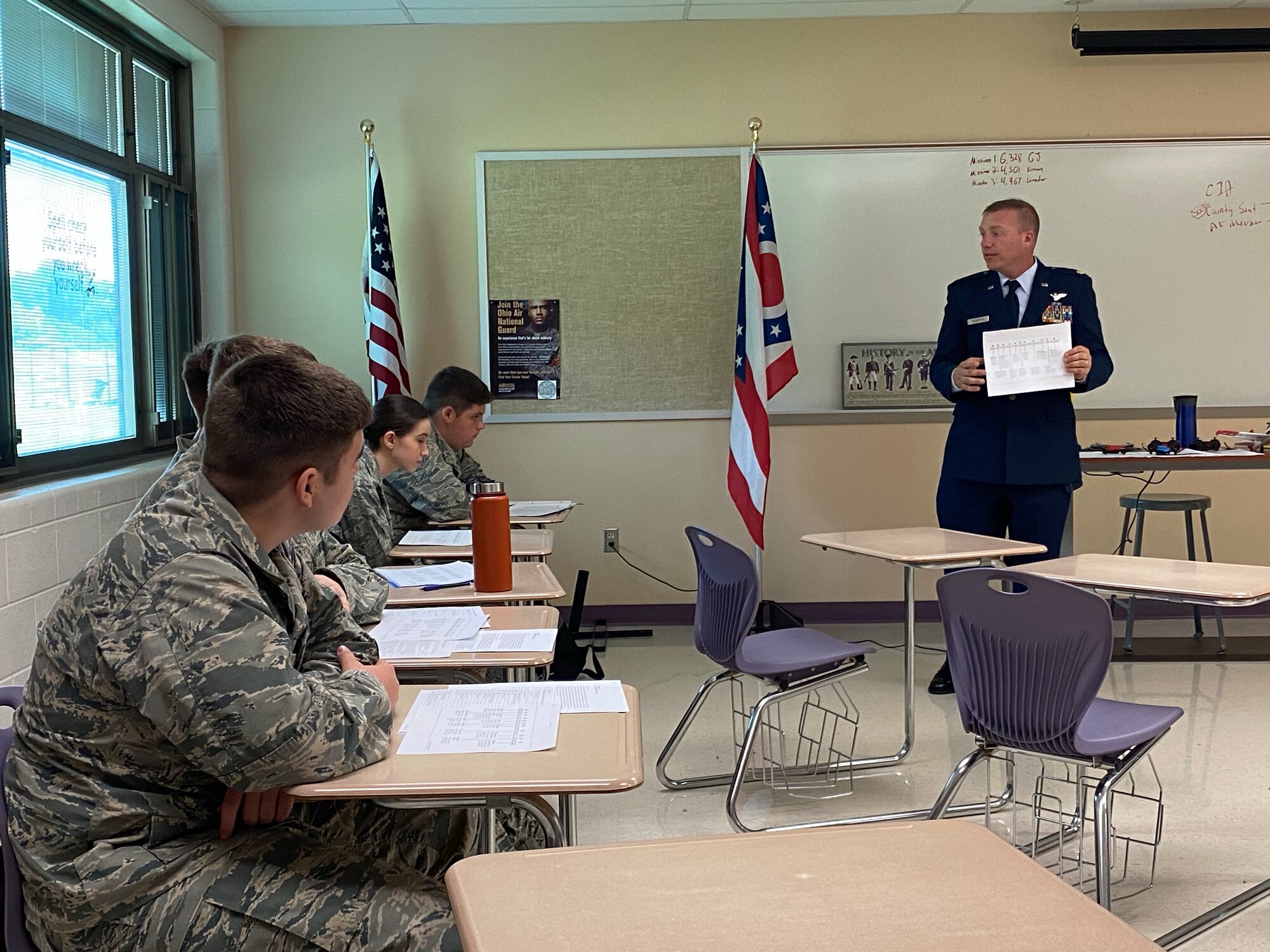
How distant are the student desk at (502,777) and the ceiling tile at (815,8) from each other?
4.36 meters

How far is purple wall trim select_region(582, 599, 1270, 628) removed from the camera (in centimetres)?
549

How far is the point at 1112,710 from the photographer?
8.18ft

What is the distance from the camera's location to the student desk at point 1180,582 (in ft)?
7.69

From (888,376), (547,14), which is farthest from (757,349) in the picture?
(547,14)

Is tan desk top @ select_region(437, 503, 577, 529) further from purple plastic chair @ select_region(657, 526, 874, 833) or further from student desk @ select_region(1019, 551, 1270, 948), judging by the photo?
student desk @ select_region(1019, 551, 1270, 948)

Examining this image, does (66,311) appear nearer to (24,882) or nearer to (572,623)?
(572,623)

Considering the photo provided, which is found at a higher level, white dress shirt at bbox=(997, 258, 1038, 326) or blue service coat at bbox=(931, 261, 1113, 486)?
white dress shirt at bbox=(997, 258, 1038, 326)

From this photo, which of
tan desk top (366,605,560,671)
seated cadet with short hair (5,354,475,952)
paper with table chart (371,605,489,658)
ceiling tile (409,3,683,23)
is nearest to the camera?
seated cadet with short hair (5,354,475,952)

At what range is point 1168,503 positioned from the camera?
4750 mm

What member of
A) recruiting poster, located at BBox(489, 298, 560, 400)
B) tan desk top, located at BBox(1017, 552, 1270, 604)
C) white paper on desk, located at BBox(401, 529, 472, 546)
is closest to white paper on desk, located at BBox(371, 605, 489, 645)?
white paper on desk, located at BBox(401, 529, 472, 546)

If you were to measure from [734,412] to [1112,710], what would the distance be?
9.11 feet

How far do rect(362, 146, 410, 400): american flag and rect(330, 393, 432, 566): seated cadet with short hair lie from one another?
1.40m

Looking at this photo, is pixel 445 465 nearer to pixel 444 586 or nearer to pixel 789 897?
pixel 444 586

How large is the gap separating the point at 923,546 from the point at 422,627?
5.46 feet
